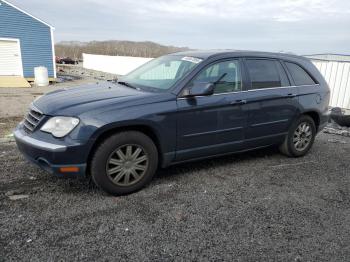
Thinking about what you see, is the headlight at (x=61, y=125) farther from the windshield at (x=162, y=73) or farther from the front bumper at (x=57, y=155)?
the windshield at (x=162, y=73)

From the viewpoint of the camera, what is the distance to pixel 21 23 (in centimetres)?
1925

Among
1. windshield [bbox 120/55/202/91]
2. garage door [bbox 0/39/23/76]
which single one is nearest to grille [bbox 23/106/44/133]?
windshield [bbox 120/55/202/91]

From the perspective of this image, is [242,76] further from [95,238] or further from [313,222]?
[95,238]

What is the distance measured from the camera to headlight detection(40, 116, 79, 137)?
3.40 metres

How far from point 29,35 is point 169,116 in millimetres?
19364

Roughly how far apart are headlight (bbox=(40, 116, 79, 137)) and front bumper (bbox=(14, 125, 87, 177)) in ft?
0.38

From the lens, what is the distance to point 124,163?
3.75 m

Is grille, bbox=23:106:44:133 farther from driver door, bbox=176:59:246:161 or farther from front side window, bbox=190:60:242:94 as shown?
front side window, bbox=190:60:242:94

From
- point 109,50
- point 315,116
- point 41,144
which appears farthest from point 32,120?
point 109,50

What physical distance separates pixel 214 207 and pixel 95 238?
1423 mm

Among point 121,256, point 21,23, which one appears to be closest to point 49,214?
point 121,256

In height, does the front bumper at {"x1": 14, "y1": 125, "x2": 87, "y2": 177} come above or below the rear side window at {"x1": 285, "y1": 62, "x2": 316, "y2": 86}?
below

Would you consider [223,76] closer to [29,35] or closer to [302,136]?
[302,136]

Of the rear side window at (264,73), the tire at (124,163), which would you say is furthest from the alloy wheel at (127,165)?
the rear side window at (264,73)
